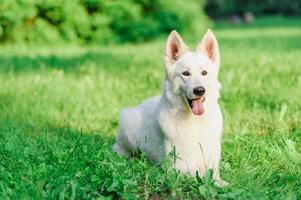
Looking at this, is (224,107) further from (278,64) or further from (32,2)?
(32,2)

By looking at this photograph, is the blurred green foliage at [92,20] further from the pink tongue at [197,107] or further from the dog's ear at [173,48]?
the pink tongue at [197,107]

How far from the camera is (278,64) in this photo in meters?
11.1

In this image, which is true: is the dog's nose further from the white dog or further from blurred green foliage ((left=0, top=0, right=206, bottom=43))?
blurred green foliage ((left=0, top=0, right=206, bottom=43))

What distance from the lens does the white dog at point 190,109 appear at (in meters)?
4.78

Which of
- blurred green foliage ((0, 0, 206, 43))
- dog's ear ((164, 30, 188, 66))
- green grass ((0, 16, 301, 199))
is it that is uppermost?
dog's ear ((164, 30, 188, 66))

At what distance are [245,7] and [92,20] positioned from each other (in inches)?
899

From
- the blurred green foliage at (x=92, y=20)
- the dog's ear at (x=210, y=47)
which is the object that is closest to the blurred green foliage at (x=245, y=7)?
the blurred green foliage at (x=92, y=20)

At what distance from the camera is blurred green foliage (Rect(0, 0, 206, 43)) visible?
53.0 feet

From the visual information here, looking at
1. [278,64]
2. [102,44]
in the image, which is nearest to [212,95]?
[278,64]

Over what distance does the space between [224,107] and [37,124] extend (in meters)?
2.04

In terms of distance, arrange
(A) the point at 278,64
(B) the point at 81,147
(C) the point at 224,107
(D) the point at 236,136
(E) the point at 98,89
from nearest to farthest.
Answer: (B) the point at 81,147, (D) the point at 236,136, (C) the point at 224,107, (E) the point at 98,89, (A) the point at 278,64

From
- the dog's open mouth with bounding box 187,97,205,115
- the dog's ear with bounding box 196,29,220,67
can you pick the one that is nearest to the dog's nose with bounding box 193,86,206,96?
the dog's open mouth with bounding box 187,97,205,115

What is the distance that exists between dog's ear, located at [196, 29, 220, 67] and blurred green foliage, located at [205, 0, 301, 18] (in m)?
33.4

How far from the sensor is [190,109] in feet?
16.0
